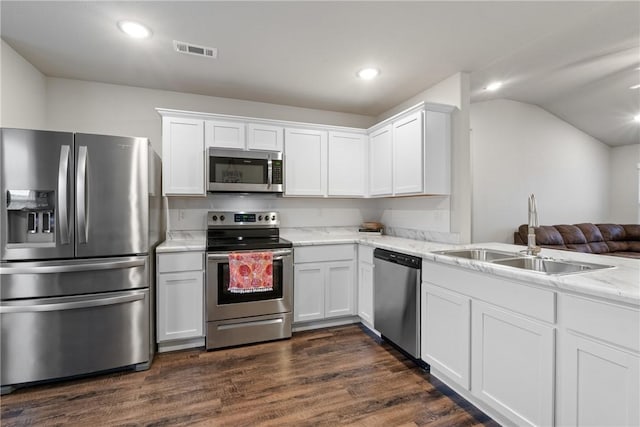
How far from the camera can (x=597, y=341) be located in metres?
1.26

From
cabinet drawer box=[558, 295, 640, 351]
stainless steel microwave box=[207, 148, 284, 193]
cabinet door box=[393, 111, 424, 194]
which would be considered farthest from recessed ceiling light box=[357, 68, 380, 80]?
cabinet drawer box=[558, 295, 640, 351]

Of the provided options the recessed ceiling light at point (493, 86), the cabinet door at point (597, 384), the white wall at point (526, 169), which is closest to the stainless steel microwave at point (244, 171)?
the recessed ceiling light at point (493, 86)

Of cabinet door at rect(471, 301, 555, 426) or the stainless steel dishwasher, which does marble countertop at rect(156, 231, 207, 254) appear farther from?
cabinet door at rect(471, 301, 555, 426)

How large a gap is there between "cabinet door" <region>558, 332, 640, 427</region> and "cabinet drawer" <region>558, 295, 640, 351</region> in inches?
1.5

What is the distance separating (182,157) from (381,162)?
2.12m

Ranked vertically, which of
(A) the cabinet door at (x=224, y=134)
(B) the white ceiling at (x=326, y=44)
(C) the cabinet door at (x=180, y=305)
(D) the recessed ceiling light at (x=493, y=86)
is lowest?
(C) the cabinet door at (x=180, y=305)

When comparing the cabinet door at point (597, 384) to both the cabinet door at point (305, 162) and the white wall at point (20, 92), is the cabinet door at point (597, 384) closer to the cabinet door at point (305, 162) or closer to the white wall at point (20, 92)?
the cabinet door at point (305, 162)

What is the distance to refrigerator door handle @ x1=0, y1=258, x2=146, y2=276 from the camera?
206 cm

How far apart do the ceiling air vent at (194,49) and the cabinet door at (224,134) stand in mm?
721

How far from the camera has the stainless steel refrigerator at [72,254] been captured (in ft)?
6.76

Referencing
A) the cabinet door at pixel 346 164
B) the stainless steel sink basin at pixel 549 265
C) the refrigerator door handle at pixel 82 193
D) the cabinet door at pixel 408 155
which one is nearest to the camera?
the stainless steel sink basin at pixel 549 265

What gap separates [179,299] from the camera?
8.73 ft

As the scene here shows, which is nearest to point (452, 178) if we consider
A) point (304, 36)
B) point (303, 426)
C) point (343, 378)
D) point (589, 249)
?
point (304, 36)

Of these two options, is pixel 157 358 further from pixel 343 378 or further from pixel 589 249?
pixel 589 249
